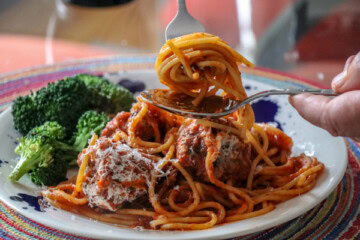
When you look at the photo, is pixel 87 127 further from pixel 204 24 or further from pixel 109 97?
pixel 204 24

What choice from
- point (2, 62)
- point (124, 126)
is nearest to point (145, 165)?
point (124, 126)

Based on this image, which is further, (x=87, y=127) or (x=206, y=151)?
(x=87, y=127)

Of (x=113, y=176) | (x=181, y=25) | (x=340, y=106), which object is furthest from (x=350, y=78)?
(x=113, y=176)

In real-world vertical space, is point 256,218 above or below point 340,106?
below

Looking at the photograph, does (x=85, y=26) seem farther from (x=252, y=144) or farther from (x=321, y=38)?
(x=252, y=144)

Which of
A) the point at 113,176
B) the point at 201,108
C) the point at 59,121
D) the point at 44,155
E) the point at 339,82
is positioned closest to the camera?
the point at 339,82

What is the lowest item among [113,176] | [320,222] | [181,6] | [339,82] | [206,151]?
[320,222]

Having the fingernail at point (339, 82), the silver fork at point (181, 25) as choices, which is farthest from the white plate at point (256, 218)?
the silver fork at point (181, 25)
